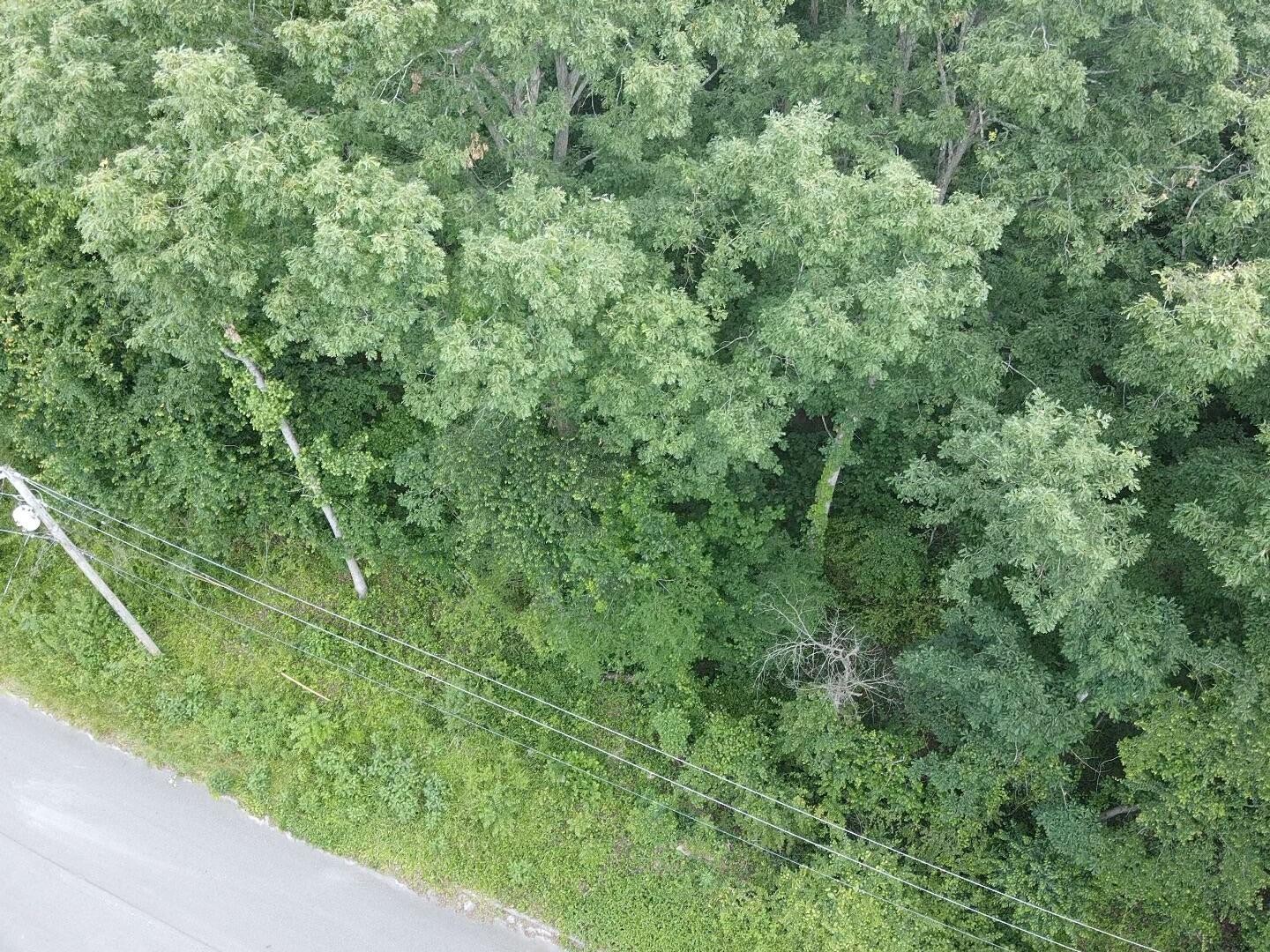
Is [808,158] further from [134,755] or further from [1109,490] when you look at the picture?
[134,755]

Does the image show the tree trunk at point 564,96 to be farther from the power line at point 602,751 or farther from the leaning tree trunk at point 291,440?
the power line at point 602,751

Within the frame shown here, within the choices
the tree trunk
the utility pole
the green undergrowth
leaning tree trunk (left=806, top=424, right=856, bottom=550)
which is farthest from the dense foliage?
the utility pole

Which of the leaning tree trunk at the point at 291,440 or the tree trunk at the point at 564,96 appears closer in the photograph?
the tree trunk at the point at 564,96

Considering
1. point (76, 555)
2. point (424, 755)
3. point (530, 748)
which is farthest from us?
point (424, 755)

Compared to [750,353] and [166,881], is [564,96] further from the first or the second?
[166,881]

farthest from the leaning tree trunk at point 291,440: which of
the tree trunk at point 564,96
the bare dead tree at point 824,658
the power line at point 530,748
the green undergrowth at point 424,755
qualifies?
the bare dead tree at point 824,658

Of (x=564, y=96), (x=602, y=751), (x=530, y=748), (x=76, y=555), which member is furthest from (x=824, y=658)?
(x=76, y=555)
